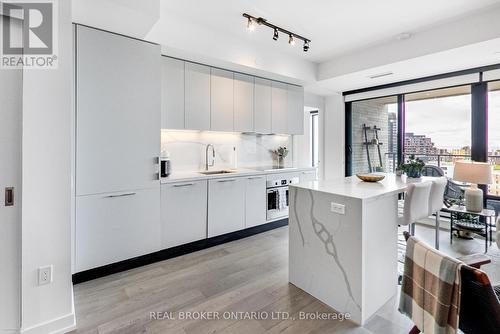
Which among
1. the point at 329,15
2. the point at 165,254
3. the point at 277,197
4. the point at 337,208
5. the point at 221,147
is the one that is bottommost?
the point at 165,254

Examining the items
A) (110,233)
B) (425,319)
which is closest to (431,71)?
(425,319)

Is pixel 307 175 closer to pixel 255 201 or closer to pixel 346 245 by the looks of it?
pixel 255 201

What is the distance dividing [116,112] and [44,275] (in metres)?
1.59

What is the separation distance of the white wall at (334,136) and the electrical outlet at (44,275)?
4.96 m

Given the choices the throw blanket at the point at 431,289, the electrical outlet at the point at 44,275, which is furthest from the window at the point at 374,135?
the electrical outlet at the point at 44,275

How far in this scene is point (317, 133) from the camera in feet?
19.3

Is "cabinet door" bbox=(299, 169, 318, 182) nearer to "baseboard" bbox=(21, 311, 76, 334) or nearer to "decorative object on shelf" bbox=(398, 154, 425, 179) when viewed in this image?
"decorative object on shelf" bbox=(398, 154, 425, 179)

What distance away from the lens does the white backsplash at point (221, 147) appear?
3727 millimetres

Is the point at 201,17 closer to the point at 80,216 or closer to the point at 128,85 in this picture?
the point at 128,85

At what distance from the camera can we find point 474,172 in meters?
3.20

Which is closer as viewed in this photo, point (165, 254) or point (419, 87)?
point (165, 254)

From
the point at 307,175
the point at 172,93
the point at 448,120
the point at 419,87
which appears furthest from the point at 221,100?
the point at 448,120

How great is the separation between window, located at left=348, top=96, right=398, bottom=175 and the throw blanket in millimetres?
4022

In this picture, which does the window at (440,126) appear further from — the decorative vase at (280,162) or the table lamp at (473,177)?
the decorative vase at (280,162)
